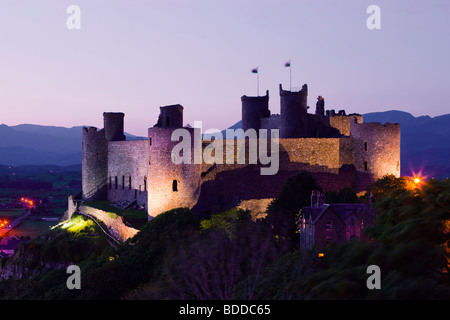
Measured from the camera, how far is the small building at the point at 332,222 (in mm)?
37000

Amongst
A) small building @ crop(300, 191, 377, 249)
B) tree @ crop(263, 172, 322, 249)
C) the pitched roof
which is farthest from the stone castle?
A: small building @ crop(300, 191, 377, 249)

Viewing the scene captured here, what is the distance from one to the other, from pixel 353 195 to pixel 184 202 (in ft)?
40.7

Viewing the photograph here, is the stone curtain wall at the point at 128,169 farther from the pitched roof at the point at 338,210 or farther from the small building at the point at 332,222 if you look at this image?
the small building at the point at 332,222

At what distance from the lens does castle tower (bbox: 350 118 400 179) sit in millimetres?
50531

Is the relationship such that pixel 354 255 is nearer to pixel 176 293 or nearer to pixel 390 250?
pixel 390 250

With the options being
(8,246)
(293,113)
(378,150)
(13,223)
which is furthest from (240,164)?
(13,223)

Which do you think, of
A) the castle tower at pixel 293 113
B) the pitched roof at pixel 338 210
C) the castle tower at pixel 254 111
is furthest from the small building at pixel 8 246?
the pitched roof at pixel 338 210

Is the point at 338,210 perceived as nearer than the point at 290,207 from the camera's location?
Yes

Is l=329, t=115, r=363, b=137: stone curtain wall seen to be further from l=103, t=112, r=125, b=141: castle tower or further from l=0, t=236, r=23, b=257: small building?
l=0, t=236, r=23, b=257: small building

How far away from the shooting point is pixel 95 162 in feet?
198

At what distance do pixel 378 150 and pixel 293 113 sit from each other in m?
9.76

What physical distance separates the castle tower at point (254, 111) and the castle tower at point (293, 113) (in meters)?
4.51

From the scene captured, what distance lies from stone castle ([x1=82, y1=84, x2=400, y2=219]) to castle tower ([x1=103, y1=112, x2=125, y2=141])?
0.10 metres

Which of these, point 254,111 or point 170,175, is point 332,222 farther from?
point 254,111
